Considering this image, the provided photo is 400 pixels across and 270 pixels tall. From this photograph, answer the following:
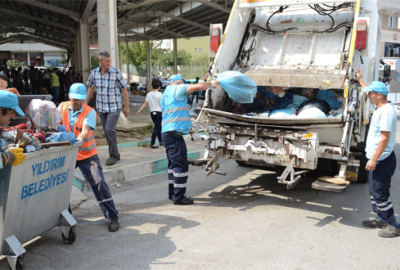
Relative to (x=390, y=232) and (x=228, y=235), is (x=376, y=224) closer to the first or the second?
(x=390, y=232)

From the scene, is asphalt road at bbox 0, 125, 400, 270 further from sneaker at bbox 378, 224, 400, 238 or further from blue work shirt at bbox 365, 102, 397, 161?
blue work shirt at bbox 365, 102, 397, 161

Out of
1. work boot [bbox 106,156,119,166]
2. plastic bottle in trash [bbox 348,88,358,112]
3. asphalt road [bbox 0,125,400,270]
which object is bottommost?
asphalt road [bbox 0,125,400,270]

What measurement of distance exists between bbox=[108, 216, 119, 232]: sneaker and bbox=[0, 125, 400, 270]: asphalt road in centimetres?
6

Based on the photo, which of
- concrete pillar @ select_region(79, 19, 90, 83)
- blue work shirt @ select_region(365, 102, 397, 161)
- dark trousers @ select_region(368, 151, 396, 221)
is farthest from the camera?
concrete pillar @ select_region(79, 19, 90, 83)

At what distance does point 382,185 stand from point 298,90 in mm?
2198

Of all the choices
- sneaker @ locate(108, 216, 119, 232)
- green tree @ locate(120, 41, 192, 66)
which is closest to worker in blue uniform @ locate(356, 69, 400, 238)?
sneaker @ locate(108, 216, 119, 232)

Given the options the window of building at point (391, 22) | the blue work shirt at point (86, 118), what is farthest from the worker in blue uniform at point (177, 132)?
the window of building at point (391, 22)

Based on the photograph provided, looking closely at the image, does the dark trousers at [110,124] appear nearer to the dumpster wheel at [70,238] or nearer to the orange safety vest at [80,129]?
the orange safety vest at [80,129]

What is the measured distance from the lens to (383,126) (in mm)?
3809

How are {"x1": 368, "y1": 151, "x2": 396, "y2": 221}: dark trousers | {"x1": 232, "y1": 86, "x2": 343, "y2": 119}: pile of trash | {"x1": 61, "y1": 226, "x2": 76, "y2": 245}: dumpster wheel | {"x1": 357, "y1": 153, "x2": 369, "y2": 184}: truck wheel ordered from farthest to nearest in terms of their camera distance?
1. {"x1": 357, "y1": 153, "x2": 369, "y2": 184}: truck wheel
2. {"x1": 232, "y1": 86, "x2": 343, "y2": 119}: pile of trash
3. {"x1": 368, "y1": 151, "x2": 396, "y2": 221}: dark trousers
4. {"x1": 61, "y1": 226, "x2": 76, "y2": 245}: dumpster wheel

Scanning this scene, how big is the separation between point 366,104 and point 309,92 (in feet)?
2.47

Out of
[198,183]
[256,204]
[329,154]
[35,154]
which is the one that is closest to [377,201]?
[329,154]

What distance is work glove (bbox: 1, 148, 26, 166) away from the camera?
277 centimetres

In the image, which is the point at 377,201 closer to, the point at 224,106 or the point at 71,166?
the point at 224,106
